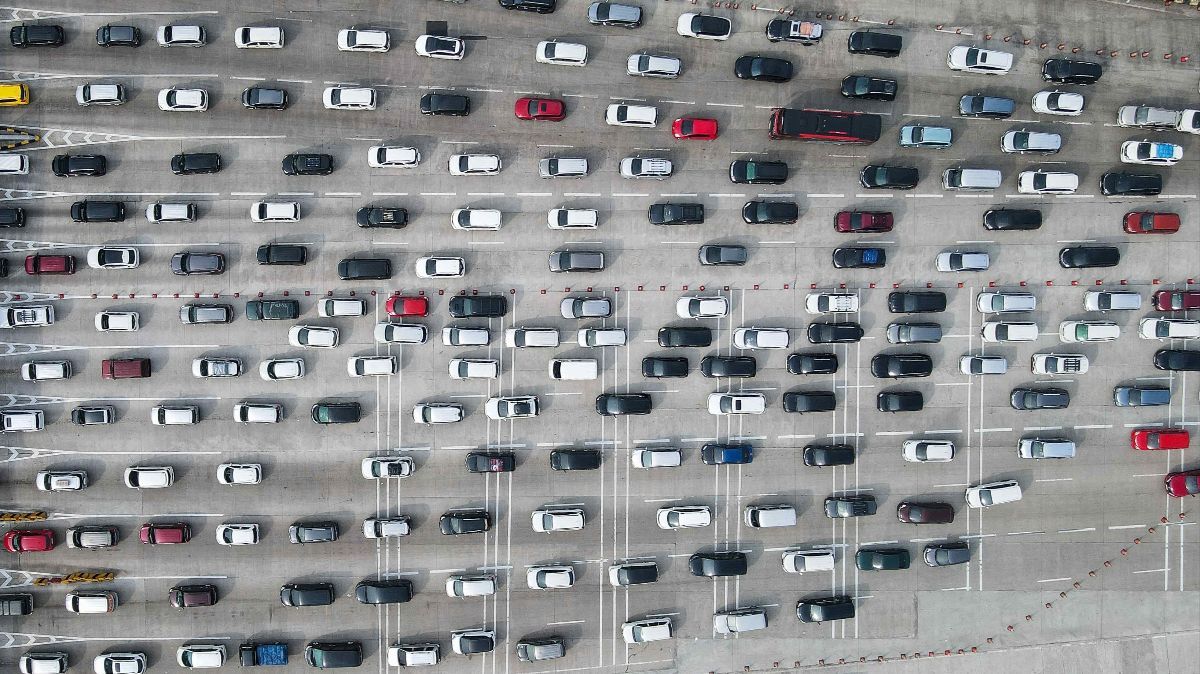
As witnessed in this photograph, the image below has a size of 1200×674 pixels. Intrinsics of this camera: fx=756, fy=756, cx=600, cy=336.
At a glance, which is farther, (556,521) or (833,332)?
(833,332)

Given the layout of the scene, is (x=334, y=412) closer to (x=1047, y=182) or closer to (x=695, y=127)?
(x=695, y=127)

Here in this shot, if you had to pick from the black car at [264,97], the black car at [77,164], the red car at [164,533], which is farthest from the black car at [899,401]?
the black car at [77,164]

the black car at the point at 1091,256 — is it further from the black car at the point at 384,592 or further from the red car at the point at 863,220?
the black car at the point at 384,592

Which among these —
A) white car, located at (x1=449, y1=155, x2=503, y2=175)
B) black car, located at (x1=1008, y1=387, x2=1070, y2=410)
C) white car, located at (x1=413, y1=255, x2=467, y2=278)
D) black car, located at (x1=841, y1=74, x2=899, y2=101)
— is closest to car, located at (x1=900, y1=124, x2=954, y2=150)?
black car, located at (x1=841, y1=74, x2=899, y2=101)

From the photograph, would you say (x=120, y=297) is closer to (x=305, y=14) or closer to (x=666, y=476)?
(x=305, y=14)

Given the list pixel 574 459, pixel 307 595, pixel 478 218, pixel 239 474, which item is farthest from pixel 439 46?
pixel 307 595

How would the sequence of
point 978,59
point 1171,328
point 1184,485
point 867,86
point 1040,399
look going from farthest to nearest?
1. point 1184,485
2. point 1171,328
3. point 1040,399
4. point 978,59
5. point 867,86

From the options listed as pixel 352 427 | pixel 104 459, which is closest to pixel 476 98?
pixel 352 427
